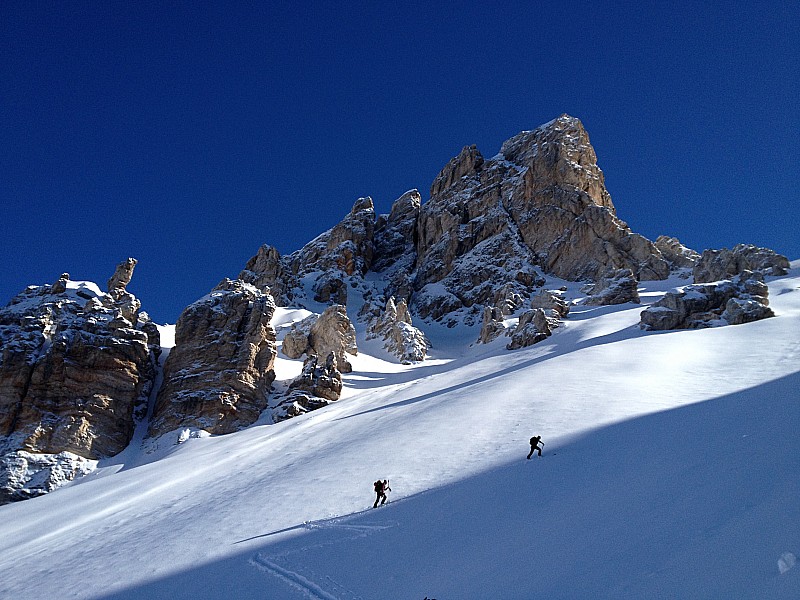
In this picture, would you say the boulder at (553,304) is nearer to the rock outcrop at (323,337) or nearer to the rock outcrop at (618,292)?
the rock outcrop at (618,292)

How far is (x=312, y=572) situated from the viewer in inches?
381

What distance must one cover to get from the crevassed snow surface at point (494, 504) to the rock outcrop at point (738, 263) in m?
30.2

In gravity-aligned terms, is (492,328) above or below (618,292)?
below

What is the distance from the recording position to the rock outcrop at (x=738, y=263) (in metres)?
52.1

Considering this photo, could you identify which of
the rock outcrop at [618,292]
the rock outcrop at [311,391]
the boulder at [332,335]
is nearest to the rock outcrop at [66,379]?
the rock outcrop at [311,391]

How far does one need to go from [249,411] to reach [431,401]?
859 inches

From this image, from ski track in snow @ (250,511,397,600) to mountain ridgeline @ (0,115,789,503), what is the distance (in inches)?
1202

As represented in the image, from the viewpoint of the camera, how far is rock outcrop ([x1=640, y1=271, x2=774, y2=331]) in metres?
34.8

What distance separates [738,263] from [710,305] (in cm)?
1954

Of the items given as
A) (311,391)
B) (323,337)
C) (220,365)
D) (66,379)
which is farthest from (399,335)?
(66,379)

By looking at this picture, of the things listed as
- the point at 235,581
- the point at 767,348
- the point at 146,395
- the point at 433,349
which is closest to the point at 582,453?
the point at 235,581

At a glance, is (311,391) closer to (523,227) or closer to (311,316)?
(311,316)

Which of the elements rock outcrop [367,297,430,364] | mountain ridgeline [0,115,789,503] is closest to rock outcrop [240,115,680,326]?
mountain ridgeline [0,115,789,503]

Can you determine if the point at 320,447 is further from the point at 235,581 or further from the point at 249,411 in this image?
the point at 249,411
